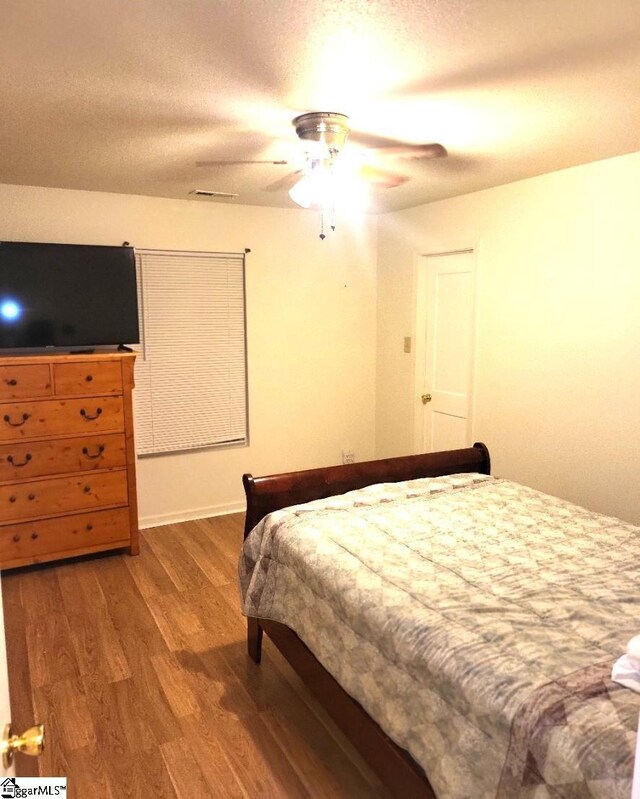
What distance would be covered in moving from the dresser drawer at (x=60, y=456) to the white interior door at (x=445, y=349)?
2.35m

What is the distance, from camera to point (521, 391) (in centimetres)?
373

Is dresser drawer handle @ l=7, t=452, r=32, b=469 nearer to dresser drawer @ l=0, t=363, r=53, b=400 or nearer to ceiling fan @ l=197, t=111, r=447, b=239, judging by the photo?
dresser drawer @ l=0, t=363, r=53, b=400

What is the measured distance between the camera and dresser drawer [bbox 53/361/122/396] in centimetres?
349

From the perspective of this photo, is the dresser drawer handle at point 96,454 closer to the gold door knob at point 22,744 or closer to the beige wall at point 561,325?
the beige wall at point 561,325

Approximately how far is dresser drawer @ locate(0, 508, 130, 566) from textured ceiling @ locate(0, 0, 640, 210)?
6.88ft

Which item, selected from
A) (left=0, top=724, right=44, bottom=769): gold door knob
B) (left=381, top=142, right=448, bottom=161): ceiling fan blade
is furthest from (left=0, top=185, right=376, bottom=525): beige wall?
(left=0, top=724, right=44, bottom=769): gold door knob

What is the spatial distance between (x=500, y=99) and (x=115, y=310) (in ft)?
8.79

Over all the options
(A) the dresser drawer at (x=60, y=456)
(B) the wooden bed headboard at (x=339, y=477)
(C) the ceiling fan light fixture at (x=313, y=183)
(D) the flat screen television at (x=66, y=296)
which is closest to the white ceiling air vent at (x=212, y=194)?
(D) the flat screen television at (x=66, y=296)

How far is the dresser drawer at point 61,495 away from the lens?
11.3 feet

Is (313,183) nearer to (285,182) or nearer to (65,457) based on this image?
(285,182)

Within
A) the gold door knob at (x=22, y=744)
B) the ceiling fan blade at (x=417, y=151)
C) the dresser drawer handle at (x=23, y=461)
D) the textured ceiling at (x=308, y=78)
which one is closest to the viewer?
the gold door knob at (x=22, y=744)

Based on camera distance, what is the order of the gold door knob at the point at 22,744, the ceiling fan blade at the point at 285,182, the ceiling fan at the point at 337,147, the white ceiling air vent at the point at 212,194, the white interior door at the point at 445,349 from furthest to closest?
the white interior door at the point at 445,349, the white ceiling air vent at the point at 212,194, the ceiling fan blade at the point at 285,182, the ceiling fan at the point at 337,147, the gold door knob at the point at 22,744

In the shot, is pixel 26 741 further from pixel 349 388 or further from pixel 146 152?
pixel 349 388

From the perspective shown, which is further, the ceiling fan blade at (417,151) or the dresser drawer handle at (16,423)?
the dresser drawer handle at (16,423)
